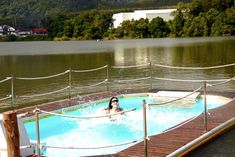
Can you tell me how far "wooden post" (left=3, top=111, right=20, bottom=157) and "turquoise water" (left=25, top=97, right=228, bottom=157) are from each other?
9.63ft

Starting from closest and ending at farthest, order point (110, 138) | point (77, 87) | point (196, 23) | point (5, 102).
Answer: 1. point (110, 138)
2. point (5, 102)
3. point (77, 87)
4. point (196, 23)

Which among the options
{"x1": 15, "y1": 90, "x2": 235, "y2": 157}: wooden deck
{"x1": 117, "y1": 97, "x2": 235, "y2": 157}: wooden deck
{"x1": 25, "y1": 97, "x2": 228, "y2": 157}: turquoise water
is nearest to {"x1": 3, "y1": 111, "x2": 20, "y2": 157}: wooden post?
{"x1": 15, "y1": 90, "x2": 235, "y2": 157}: wooden deck

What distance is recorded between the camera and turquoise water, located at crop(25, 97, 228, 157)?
11.4 m

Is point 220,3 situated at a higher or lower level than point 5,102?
higher

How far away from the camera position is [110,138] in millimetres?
11688

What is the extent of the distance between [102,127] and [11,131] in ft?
20.3

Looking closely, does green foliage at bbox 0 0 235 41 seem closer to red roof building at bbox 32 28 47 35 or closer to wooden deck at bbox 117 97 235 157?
red roof building at bbox 32 28 47 35

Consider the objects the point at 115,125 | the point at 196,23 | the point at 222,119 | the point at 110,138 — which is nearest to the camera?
the point at 222,119

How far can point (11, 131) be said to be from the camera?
666cm

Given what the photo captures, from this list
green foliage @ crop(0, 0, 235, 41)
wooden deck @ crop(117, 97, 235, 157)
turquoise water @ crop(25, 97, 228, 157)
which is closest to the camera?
wooden deck @ crop(117, 97, 235, 157)

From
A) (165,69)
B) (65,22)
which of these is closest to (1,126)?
(165,69)

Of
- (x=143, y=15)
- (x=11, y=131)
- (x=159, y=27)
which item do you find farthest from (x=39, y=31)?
(x=11, y=131)

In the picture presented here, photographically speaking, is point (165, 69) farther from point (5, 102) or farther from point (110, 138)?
point (110, 138)

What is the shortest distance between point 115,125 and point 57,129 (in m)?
1.76
